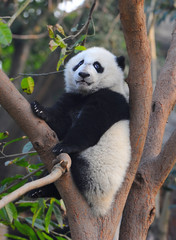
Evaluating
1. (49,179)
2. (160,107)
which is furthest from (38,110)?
(160,107)

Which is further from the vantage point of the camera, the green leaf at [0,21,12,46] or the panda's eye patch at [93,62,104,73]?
the panda's eye patch at [93,62,104,73]

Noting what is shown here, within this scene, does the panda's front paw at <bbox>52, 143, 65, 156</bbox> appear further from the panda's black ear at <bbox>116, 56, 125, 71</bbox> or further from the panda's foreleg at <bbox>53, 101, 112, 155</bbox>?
the panda's black ear at <bbox>116, 56, 125, 71</bbox>

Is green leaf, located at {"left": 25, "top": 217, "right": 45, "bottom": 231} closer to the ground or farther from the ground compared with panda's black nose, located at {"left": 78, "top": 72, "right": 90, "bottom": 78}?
closer to the ground

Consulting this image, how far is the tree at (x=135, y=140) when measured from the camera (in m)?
2.09

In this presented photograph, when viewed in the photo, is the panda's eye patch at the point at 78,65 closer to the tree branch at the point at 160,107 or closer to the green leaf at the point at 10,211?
the tree branch at the point at 160,107

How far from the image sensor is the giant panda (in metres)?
2.46

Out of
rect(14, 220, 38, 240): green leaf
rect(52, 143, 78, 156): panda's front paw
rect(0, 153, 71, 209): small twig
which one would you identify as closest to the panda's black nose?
rect(52, 143, 78, 156): panda's front paw

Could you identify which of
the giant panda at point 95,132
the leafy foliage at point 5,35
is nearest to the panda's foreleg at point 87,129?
→ the giant panda at point 95,132

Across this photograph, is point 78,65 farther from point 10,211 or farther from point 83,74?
point 10,211

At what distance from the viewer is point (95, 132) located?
254 centimetres

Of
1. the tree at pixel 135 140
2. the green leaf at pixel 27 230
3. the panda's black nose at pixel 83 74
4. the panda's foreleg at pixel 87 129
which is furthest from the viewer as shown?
the panda's black nose at pixel 83 74

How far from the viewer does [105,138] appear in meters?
2.67

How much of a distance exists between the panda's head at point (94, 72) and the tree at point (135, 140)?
14.8 inches

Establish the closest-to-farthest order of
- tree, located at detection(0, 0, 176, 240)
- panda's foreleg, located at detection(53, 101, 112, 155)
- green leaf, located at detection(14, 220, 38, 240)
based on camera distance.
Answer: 1. tree, located at detection(0, 0, 176, 240)
2. panda's foreleg, located at detection(53, 101, 112, 155)
3. green leaf, located at detection(14, 220, 38, 240)
